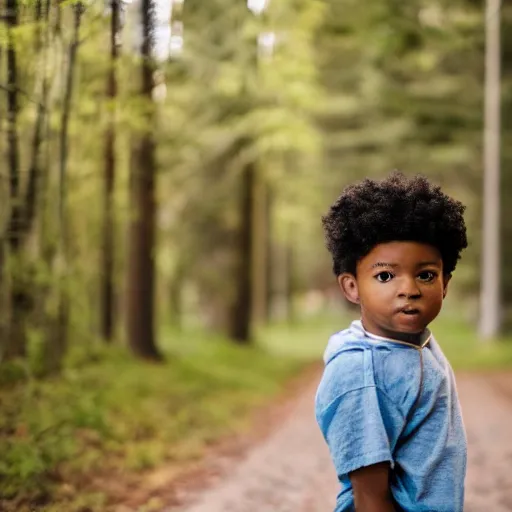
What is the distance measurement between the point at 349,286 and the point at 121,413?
17.6ft

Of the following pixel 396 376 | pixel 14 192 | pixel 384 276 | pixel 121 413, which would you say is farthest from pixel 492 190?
pixel 396 376

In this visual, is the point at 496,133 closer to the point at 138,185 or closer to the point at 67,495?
the point at 138,185

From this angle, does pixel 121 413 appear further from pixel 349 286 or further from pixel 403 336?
pixel 403 336

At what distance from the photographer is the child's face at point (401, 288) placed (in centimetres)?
241

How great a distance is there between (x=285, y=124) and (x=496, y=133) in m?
6.07

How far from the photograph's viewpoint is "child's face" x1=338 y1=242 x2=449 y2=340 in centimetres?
241

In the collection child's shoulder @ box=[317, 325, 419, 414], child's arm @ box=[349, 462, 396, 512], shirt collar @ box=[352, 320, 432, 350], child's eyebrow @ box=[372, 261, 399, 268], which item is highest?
child's eyebrow @ box=[372, 261, 399, 268]

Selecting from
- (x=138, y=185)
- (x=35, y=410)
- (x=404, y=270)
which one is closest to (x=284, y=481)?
(x=35, y=410)

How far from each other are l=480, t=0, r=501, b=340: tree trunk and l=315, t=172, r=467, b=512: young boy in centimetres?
1399

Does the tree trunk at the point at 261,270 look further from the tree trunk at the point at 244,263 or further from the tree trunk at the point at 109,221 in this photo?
the tree trunk at the point at 109,221

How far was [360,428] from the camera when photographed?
7.66 feet

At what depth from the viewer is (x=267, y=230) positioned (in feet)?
83.6

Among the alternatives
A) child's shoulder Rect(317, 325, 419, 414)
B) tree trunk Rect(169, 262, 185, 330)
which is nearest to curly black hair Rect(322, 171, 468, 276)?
child's shoulder Rect(317, 325, 419, 414)

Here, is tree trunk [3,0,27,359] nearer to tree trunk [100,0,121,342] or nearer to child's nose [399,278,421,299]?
tree trunk [100,0,121,342]
